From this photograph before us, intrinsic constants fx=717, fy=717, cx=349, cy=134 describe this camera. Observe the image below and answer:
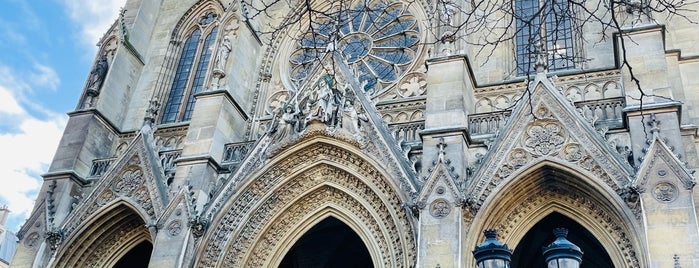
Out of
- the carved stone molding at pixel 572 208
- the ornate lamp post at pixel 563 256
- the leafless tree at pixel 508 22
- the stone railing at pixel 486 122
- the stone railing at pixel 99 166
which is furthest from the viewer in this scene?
the stone railing at pixel 99 166

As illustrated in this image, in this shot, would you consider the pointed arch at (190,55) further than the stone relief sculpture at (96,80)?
Yes

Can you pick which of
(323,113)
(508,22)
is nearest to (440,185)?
(323,113)

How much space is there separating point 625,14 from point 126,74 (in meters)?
12.1

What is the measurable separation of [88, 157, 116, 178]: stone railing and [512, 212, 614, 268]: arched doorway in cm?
926

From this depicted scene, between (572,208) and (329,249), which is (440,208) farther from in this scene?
(329,249)

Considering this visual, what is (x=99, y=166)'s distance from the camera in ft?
54.4

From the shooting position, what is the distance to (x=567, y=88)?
1452 centimetres

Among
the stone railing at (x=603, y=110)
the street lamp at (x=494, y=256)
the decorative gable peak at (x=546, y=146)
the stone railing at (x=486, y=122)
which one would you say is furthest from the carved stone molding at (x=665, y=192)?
the street lamp at (x=494, y=256)

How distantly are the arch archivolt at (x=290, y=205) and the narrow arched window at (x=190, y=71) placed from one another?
4.85m

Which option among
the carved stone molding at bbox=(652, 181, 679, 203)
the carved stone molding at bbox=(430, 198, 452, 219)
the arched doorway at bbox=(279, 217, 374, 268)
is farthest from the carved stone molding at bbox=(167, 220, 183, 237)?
the carved stone molding at bbox=(652, 181, 679, 203)

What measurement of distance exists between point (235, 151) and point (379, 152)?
364 centimetres

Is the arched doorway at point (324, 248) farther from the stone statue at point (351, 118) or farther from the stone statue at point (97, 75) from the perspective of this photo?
the stone statue at point (97, 75)

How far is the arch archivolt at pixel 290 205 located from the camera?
45.6ft

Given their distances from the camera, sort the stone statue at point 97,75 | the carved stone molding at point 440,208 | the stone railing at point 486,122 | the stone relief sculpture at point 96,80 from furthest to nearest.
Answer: the stone statue at point 97,75, the stone relief sculpture at point 96,80, the stone railing at point 486,122, the carved stone molding at point 440,208
